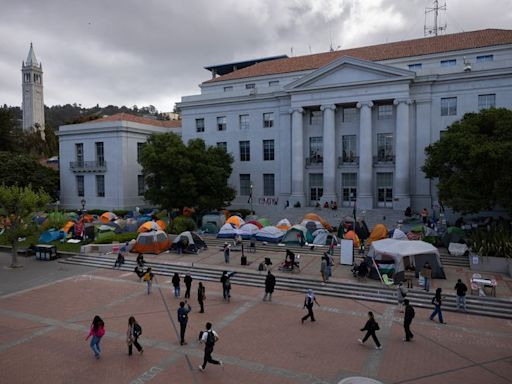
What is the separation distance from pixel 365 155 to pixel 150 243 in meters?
22.3

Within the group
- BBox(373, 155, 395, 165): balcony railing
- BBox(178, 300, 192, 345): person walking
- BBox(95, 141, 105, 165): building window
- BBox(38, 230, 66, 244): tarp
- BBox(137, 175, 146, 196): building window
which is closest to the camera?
BBox(178, 300, 192, 345): person walking

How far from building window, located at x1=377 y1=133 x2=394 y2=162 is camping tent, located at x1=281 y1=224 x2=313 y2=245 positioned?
14.4m

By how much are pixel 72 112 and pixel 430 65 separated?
14547 centimetres

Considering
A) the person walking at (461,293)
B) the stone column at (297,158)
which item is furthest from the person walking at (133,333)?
the stone column at (297,158)

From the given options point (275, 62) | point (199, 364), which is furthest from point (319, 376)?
point (275, 62)

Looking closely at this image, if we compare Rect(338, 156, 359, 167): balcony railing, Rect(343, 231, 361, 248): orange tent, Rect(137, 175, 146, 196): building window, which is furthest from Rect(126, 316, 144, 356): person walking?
Rect(137, 175, 146, 196): building window

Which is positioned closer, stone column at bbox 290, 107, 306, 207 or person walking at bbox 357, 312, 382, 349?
person walking at bbox 357, 312, 382, 349

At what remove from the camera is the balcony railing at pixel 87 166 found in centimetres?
4884

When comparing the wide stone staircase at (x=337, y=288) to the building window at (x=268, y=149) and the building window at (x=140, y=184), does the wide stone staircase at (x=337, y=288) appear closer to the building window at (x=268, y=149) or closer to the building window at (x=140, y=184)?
the building window at (x=268, y=149)

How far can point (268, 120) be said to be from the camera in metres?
45.1

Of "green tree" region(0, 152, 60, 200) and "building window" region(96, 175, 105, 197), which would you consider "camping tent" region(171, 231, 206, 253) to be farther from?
"green tree" region(0, 152, 60, 200)

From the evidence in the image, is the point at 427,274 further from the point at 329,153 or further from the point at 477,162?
the point at 329,153

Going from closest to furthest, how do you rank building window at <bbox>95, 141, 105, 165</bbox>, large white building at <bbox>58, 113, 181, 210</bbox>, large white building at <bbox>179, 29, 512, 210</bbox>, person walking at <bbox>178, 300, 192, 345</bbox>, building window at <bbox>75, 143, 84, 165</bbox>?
1. person walking at <bbox>178, 300, 192, 345</bbox>
2. large white building at <bbox>179, 29, 512, 210</bbox>
3. large white building at <bbox>58, 113, 181, 210</bbox>
4. building window at <bbox>95, 141, 105, 165</bbox>
5. building window at <bbox>75, 143, 84, 165</bbox>

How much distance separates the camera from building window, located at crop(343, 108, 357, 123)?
4097cm
